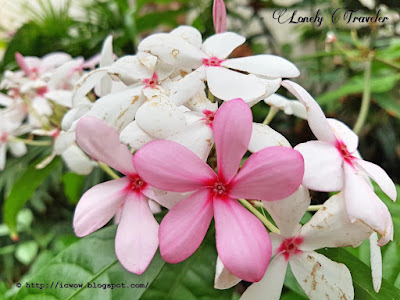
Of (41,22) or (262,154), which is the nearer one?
(262,154)

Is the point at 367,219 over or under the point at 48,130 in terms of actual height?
over

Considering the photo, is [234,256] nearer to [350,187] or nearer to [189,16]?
[350,187]

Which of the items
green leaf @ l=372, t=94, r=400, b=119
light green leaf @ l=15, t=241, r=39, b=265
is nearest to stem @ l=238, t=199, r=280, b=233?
green leaf @ l=372, t=94, r=400, b=119

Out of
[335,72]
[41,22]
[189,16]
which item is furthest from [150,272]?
[189,16]

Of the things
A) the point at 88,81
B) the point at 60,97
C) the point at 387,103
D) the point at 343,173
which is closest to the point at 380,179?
the point at 343,173

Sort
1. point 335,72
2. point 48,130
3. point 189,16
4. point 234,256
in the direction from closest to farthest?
point 234,256 → point 48,130 → point 335,72 → point 189,16

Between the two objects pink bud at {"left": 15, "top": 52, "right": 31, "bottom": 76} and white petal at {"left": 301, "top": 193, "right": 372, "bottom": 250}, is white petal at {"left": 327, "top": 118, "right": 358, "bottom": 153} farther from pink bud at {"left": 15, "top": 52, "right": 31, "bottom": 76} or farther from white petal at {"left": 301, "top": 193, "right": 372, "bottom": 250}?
pink bud at {"left": 15, "top": 52, "right": 31, "bottom": 76}

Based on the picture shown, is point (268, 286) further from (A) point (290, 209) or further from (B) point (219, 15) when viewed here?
(B) point (219, 15)
